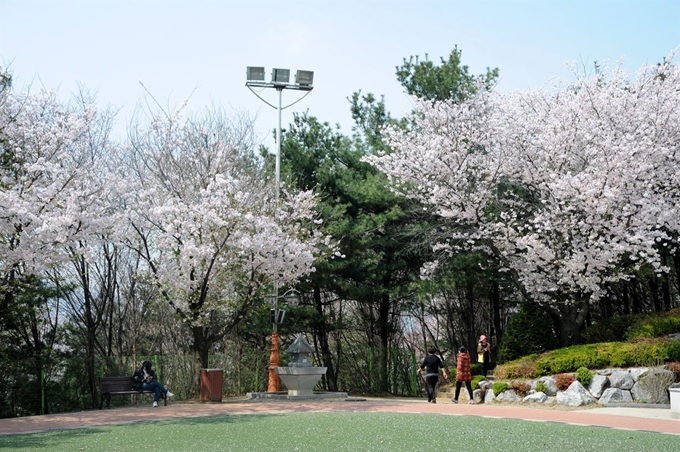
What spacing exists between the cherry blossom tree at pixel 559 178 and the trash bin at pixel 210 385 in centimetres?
768

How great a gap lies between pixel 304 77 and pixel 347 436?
13874 millimetres

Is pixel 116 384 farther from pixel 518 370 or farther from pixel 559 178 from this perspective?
pixel 559 178

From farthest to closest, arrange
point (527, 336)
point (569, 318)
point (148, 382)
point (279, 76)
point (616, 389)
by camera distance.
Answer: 1. point (279, 76)
2. point (569, 318)
3. point (527, 336)
4. point (148, 382)
5. point (616, 389)

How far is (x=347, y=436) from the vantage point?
10898 millimetres

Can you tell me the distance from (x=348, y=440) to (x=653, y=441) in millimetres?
4398

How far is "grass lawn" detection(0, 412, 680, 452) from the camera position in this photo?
9727mm

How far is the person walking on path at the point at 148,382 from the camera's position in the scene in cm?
1778

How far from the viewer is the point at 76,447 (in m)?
10.1

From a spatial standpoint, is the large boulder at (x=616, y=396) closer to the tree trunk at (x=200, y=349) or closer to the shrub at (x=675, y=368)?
Result: the shrub at (x=675, y=368)

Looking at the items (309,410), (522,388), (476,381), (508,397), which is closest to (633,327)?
(522,388)

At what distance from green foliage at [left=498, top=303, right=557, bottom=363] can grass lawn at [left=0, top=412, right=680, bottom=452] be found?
7.48 meters

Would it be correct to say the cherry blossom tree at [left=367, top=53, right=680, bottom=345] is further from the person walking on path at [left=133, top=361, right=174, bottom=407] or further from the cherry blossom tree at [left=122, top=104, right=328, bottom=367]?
the person walking on path at [left=133, top=361, right=174, bottom=407]

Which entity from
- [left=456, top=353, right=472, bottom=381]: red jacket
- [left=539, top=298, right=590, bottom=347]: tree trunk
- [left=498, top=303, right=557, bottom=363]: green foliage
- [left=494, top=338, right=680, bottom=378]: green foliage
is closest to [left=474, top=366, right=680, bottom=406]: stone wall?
[left=494, top=338, right=680, bottom=378]: green foliage

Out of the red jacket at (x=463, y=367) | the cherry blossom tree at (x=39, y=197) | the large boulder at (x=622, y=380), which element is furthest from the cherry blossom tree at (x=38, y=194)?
the large boulder at (x=622, y=380)
